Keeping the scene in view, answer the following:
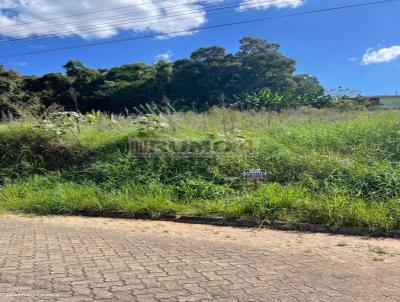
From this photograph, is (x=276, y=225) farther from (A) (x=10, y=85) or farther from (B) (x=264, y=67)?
(B) (x=264, y=67)

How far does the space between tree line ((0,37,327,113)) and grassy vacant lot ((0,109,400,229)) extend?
27295 mm

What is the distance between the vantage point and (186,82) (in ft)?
136

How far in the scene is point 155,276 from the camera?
4.40 m

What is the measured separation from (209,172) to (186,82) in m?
33.3

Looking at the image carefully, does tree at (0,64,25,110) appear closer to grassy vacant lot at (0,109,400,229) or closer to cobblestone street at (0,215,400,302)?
grassy vacant lot at (0,109,400,229)

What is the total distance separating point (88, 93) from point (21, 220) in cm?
3684

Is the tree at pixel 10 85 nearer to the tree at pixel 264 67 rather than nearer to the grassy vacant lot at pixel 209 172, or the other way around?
the tree at pixel 264 67

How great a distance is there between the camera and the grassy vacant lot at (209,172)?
7.30 m

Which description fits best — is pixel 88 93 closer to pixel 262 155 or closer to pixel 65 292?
pixel 262 155

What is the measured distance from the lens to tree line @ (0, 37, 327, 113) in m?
40.7

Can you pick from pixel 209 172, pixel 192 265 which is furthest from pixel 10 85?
pixel 192 265

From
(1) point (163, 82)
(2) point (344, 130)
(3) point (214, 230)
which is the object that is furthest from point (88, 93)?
(3) point (214, 230)

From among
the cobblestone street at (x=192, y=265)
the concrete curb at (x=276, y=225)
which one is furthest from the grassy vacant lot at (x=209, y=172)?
the cobblestone street at (x=192, y=265)

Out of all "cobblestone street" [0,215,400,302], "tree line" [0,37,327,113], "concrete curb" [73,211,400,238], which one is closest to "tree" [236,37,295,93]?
"tree line" [0,37,327,113]
